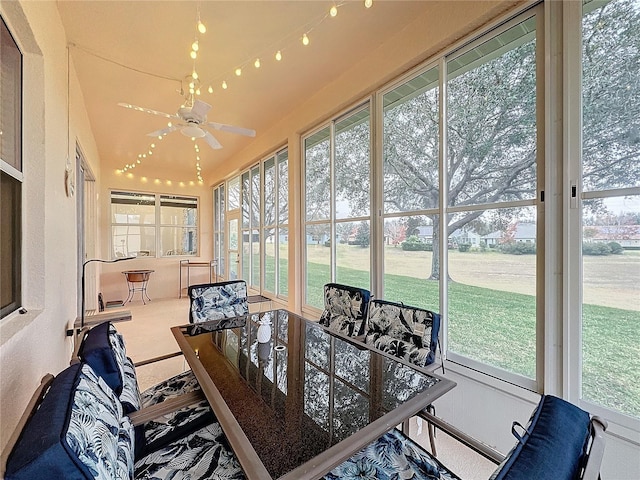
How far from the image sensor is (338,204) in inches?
130

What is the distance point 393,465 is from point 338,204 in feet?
8.41

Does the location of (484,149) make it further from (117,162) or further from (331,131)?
(117,162)

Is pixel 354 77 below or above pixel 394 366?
above

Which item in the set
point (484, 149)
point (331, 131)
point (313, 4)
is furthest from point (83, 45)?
point (484, 149)

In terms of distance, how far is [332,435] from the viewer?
0.95 metres

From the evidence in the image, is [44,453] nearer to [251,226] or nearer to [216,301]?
[216,301]

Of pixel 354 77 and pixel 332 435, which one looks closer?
pixel 332 435

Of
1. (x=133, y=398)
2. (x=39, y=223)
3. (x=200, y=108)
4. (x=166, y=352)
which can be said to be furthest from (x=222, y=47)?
(x=166, y=352)

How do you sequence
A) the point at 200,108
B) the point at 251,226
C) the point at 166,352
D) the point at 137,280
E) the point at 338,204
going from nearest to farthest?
the point at 200,108 → the point at 338,204 → the point at 166,352 → the point at 251,226 → the point at 137,280

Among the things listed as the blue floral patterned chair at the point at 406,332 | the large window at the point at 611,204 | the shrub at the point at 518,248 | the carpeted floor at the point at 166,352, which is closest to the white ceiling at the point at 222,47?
the large window at the point at 611,204

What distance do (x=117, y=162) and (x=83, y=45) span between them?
4.69m

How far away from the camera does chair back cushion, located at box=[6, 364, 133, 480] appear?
0.59 metres

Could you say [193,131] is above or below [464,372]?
above

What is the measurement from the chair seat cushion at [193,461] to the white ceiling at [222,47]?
278 centimetres
